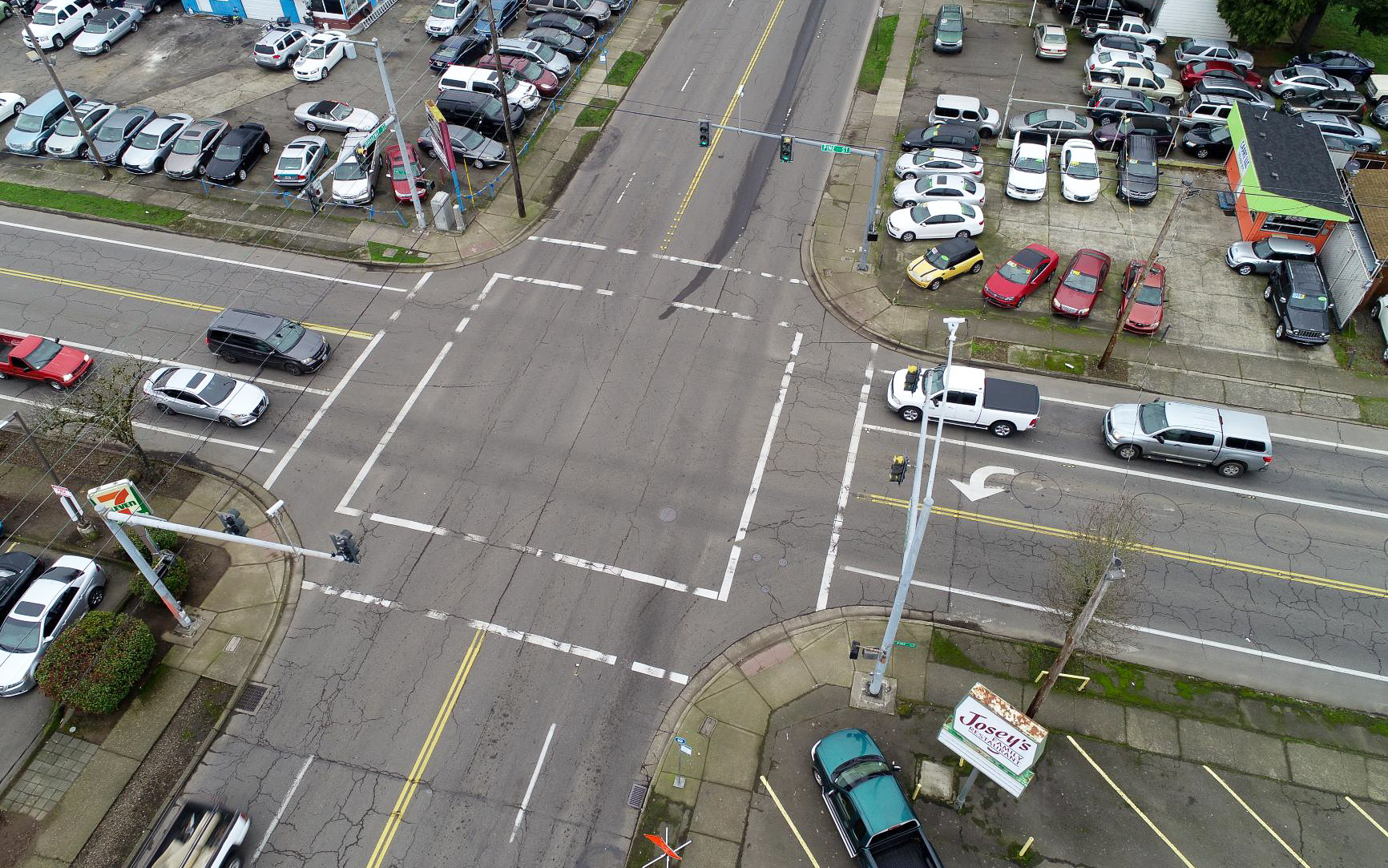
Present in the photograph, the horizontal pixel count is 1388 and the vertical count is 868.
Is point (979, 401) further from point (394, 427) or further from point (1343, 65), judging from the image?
point (1343, 65)

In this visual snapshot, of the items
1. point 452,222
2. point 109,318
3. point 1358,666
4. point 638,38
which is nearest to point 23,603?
point 109,318

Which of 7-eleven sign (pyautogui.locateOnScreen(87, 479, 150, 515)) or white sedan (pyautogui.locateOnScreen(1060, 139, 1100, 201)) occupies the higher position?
7-eleven sign (pyautogui.locateOnScreen(87, 479, 150, 515))

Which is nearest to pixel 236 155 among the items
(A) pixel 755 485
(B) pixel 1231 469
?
(A) pixel 755 485

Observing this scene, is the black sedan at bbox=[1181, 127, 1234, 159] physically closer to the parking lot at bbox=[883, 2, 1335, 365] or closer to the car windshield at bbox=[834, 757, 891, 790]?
the parking lot at bbox=[883, 2, 1335, 365]

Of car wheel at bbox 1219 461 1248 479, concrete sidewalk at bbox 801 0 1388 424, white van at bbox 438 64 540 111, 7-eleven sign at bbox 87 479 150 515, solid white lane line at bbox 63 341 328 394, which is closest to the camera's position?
7-eleven sign at bbox 87 479 150 515

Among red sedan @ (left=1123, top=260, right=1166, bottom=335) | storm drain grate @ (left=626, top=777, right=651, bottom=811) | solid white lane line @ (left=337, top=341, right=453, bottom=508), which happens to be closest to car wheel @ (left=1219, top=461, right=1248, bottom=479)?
red sedan @ (left=1123, top=260, right=1166, bottom=335)

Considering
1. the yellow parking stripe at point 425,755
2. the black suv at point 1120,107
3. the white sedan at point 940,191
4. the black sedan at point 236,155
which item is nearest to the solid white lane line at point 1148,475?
the white sedan at point 940,191

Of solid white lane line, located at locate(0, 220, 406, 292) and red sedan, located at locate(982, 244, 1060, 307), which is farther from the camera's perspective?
solid white lane line, located at locate(0, 220, 406, 292)
